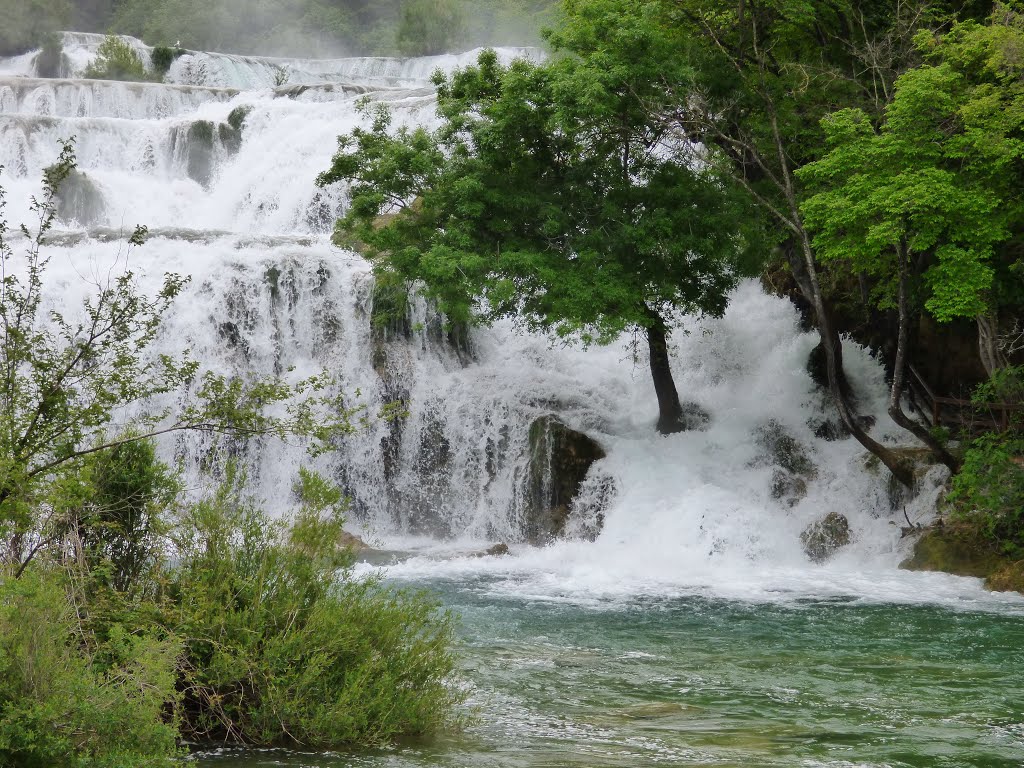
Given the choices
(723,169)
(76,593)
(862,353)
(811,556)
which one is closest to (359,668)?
(76,593)

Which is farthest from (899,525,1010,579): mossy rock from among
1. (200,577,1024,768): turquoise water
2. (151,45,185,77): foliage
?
(151,45,185,77): foliage

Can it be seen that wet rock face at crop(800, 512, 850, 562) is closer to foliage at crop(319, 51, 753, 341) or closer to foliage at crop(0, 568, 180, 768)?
foliage at crop(319, 51, 753, 341)

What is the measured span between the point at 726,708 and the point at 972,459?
24.5ft

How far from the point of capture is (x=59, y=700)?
17.3 feet

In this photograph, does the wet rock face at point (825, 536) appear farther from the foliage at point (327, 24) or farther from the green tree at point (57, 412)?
the foliage at point (327, 24)

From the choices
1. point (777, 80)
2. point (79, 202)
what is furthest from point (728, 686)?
point (79, 202)

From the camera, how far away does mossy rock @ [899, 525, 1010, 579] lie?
15008 mm

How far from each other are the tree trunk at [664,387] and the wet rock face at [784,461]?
1464mm

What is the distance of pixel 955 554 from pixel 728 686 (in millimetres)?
7209

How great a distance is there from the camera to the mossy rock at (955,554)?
15008 millimetres

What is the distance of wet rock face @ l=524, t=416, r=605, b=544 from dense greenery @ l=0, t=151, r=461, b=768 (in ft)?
35.2

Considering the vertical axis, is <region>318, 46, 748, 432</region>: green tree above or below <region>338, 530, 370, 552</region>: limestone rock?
above

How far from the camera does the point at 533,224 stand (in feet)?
58.3

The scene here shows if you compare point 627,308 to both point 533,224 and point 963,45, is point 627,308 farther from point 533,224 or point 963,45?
point 963,45
